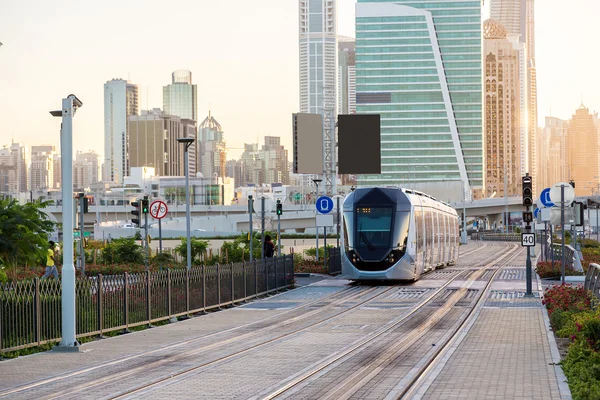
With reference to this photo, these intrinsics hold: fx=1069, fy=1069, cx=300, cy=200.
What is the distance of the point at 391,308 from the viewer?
90.4ft

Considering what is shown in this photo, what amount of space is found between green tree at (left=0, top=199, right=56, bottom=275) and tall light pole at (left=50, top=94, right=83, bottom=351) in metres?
4.71

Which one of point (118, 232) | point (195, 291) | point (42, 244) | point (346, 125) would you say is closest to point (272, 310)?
point (195, 291)

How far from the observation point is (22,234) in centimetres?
2369

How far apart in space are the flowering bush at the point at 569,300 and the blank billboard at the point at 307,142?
43339 millimetres

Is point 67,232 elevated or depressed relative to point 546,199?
depressed

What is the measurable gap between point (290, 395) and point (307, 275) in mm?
30073

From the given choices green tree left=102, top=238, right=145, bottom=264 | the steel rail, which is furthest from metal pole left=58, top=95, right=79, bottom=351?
green tree left=102, top=238, right=145, bottom=264

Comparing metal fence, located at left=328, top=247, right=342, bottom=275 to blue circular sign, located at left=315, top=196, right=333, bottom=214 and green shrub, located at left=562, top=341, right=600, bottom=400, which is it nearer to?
blue circular sign, located at left=315, top=196, right=333, bottom=214

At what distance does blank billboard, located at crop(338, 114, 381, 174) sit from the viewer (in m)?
58.6

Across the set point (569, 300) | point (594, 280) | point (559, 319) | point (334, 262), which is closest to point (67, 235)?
point (559, 319)

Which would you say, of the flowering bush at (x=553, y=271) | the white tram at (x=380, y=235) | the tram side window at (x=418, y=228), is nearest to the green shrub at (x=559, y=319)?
the white tram at (x=380, y=235)

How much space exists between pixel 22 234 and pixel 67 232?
5.58m

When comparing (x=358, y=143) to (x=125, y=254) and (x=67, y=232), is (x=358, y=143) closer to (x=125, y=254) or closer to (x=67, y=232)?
(x=125, y=254)

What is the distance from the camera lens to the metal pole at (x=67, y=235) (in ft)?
60.7
